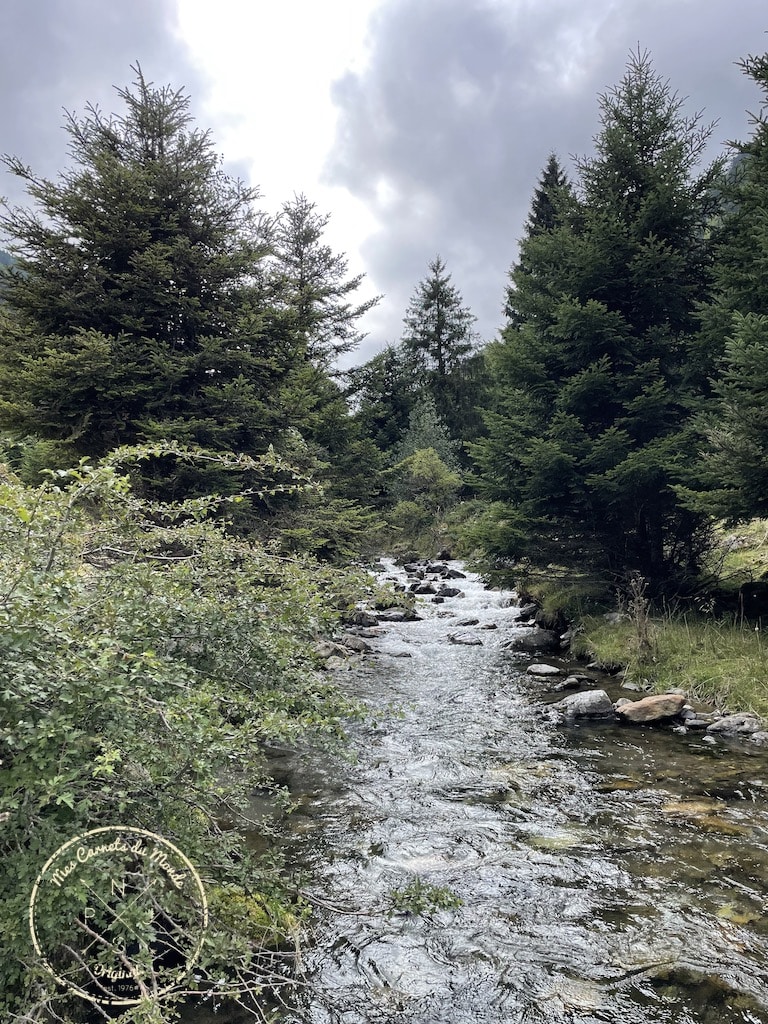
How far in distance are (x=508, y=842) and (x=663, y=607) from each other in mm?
7783

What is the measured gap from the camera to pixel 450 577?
2225 cm

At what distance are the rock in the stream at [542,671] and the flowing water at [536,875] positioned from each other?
2.50 m

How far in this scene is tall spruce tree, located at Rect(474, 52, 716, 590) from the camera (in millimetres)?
10984

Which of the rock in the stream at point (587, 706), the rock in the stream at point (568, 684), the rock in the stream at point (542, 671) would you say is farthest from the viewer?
the rock in the stream at point (542, 671)

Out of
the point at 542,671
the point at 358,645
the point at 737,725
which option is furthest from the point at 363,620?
the point at 737,725

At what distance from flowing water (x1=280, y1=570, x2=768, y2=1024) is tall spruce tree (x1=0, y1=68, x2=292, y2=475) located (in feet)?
22.3

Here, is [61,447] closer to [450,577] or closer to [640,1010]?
[640,1010]

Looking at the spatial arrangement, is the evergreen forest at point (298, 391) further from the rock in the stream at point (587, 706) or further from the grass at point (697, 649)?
the rock in the stream at point (587, 706)

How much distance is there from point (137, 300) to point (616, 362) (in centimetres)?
923

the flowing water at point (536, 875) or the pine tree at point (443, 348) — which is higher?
the pine tree at point (443, 348)

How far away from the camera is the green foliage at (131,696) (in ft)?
7.28

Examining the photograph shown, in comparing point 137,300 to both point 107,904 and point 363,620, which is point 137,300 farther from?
point 107,904

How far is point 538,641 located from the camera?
1203 cm

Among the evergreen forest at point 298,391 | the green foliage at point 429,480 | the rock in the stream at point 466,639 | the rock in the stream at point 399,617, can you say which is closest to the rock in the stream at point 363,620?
the rock in the stream at point 399,617
